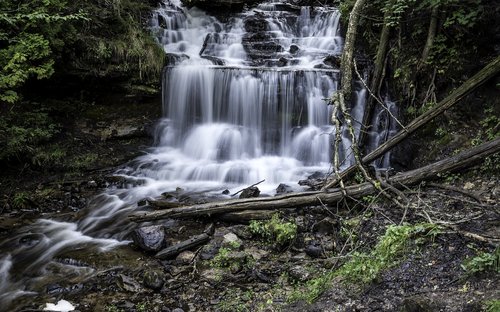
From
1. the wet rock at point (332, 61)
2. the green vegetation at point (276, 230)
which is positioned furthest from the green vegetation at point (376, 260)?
the wet rock at point (332, 61)

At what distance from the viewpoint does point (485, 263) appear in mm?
3461

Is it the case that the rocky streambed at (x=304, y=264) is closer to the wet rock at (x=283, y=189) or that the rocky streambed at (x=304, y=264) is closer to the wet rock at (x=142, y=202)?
the wet rock at (x=142, y=202)

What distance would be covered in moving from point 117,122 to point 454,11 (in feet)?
27.2

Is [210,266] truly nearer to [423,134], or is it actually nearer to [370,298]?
[370,298]

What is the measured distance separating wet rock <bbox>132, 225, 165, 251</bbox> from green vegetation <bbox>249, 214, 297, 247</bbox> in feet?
4.65

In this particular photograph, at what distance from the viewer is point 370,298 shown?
12.2 feet

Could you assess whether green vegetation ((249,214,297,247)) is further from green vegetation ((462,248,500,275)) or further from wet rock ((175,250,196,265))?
green vegetation ((462,248,500,275))

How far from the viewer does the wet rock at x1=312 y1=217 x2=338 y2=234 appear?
5773mm

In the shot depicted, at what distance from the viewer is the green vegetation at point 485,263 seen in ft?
11.2

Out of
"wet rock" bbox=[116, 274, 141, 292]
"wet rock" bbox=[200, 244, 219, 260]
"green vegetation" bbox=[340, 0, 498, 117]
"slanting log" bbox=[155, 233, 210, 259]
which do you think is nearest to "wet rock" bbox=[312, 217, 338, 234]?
"wet rock" bbox=[200, 244, 219, 260]

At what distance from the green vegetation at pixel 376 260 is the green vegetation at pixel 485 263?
0.67 meters

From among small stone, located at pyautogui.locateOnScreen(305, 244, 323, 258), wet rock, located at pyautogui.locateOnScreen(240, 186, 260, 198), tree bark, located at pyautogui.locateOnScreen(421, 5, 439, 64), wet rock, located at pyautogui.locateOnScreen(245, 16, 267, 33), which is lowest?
small stone, located at pyautogui.locateOnScreen(305, 244, 323, 258)

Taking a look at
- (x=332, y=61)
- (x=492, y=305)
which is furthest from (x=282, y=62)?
(x=492, y=305)

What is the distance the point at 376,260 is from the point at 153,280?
2.79 meters
